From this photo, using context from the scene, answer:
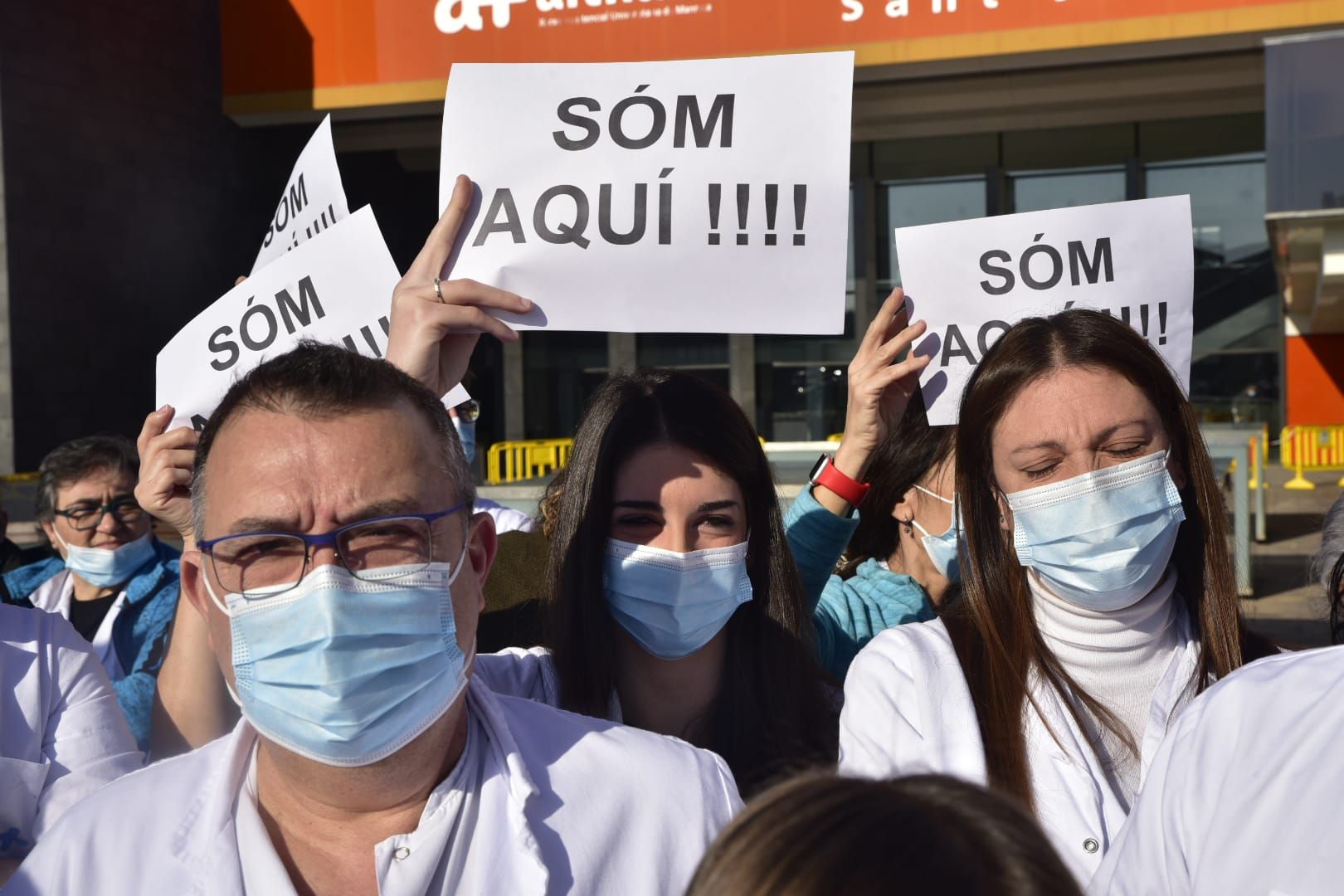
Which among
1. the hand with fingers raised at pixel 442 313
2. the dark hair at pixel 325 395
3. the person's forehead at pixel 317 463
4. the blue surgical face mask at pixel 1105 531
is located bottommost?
the blue surgical face mask at pixel 1105 531

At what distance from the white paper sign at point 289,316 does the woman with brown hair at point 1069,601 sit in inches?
45.9

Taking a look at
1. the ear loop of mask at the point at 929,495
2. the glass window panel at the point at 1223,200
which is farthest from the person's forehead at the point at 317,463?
the glass window panel at the point at 1223,200

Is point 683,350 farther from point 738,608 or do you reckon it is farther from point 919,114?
point 738,608

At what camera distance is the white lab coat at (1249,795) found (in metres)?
1.28

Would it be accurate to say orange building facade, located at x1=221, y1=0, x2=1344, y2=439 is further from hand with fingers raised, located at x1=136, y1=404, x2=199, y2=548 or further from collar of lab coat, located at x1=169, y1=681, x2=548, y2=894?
collar of lab coat, located at x1=169, y1=681, x2=548, y2=894

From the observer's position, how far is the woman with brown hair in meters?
2.22

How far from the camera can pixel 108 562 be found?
4473mm

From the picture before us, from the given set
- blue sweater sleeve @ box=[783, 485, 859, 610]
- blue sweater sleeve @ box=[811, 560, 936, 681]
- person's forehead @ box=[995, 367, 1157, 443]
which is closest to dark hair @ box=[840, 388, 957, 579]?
blue sweater sleeve @ box=[811, 560, 936, 681]

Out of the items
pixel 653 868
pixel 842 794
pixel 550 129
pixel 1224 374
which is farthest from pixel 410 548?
pixel 1224 374

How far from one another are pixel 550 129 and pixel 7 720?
5.39 ft

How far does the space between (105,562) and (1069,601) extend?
11.5 ft

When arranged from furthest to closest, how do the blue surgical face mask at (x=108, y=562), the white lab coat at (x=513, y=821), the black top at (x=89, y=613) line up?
the blue surgical face mask at (x=108, y=562), the black top at (x=89, y=613), the white lab coat at (x=513, y=821)

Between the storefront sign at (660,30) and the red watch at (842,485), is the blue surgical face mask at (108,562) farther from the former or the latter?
the storefront sign at (660,30)

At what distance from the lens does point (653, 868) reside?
172cm
